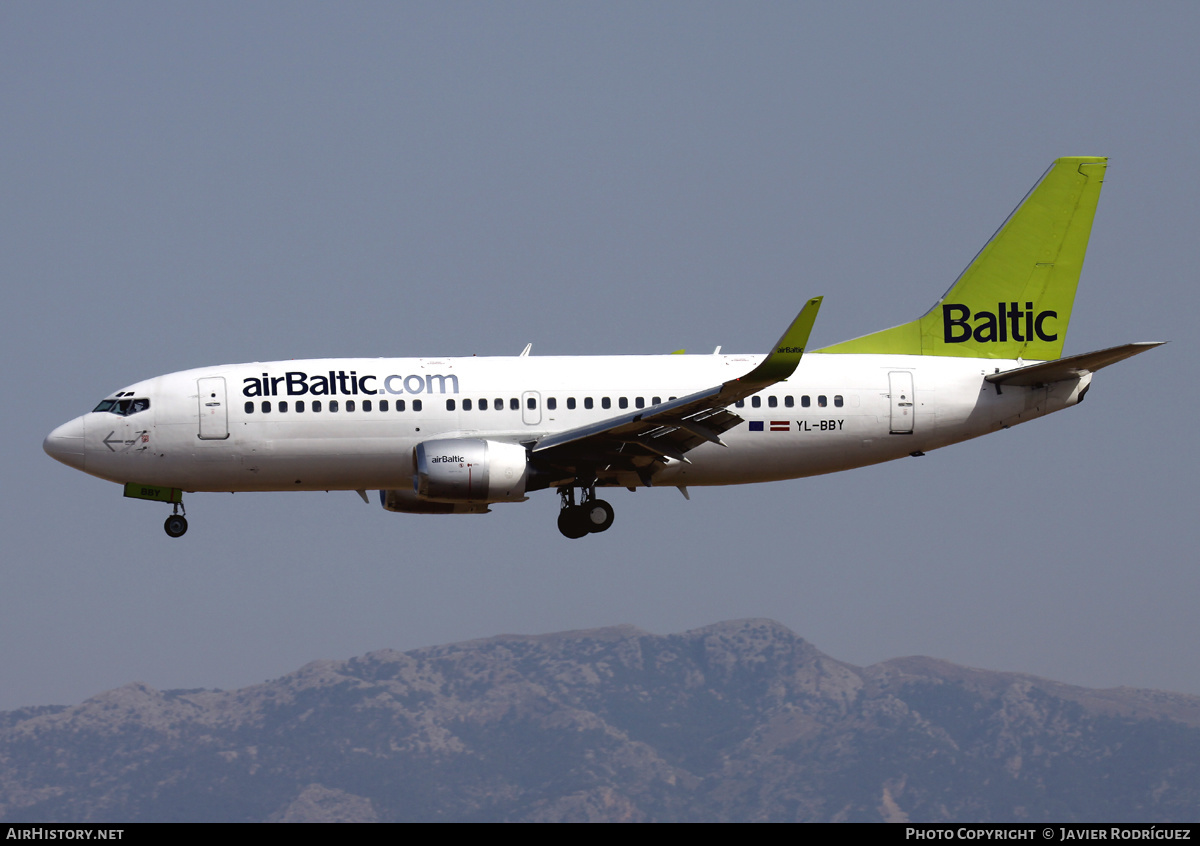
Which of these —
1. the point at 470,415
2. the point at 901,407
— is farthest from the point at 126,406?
the point at 901,407

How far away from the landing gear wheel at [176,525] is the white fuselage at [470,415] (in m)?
1.11

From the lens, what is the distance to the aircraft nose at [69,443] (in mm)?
43281

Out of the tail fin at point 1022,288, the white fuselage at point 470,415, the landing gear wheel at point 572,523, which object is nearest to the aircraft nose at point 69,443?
the white fuselage at point 470,415

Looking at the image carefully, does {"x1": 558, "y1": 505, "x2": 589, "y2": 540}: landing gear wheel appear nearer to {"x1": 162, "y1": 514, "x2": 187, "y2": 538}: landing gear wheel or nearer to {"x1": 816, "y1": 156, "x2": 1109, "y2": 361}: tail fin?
{"x1": 816, "y1": 156, "x2": 1109, "y2": 361}: tail fin

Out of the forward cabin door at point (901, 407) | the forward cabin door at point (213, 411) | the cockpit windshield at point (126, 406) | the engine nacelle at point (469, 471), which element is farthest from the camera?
the forward cabin door at point (901, 407)

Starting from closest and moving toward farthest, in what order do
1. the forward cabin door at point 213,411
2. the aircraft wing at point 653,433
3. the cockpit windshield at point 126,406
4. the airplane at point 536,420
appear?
the aircraft wing at point 653,433 < the airplane at point 536,420 < the forward cabin door at point 213,411 < the cockpit windshield at point 126,406

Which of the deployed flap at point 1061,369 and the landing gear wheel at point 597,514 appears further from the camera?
the landing gear wheel at point 597,514

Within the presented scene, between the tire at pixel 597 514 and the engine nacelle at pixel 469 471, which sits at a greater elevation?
the engine nacelle at pixel 469 471

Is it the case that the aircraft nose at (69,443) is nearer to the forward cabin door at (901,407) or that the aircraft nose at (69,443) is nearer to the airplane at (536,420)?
the airplane at (536,420)

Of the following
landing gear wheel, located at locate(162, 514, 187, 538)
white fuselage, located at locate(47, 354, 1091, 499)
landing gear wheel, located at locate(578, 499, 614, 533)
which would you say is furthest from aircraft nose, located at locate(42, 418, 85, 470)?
landing gear wheel, located at locate(578, 499, 614, 533)

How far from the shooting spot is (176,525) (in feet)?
145

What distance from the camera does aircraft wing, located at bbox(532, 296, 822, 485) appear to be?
37156 mm

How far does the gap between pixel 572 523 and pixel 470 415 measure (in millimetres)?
4247
